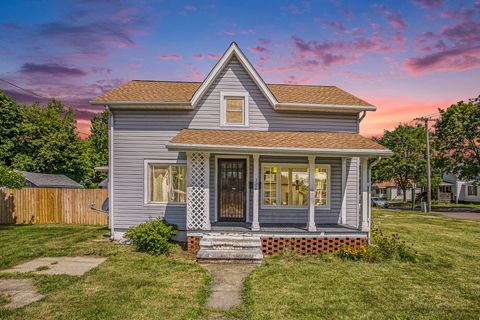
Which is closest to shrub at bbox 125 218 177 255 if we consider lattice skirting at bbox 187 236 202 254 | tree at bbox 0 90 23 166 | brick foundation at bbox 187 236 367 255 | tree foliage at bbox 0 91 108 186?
lattice skirting at bbox 187 236 202 254

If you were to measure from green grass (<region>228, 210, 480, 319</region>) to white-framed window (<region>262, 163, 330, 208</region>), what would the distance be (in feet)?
8.85

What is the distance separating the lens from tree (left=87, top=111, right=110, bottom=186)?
43.5 meters

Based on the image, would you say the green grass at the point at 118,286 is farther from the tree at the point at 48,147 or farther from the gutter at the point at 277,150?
the tree at the point at 48,147

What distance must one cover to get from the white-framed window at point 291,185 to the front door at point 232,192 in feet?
2.69

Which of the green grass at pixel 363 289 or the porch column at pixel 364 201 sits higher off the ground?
the porch column at pixel 364 201

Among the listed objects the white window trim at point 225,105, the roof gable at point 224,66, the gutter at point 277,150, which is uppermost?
the roof gable at point 224,66

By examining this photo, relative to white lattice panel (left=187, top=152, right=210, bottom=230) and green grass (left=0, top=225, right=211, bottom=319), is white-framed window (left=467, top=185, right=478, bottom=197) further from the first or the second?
green grass (left=0, top=225, right=211, bottom=319)

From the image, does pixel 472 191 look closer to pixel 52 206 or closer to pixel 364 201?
pixel 364 201

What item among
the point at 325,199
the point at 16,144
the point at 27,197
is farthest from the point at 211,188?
the point at 16,144

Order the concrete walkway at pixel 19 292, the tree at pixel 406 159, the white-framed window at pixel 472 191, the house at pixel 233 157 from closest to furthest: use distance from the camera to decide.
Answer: the concrete walkway at pixel 19 292 → the house at pixel 233 157 → the tree at pixel 406 159 → the white-framed window at pixel 472 191

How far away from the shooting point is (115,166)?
11.7 metres

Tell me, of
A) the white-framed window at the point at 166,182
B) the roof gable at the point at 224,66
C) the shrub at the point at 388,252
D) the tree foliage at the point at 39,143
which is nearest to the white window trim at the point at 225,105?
the roof gable at the point at 224,66

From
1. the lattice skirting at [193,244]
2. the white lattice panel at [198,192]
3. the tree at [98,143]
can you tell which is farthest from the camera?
the tree at [98,143]

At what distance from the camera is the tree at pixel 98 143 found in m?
43.5
